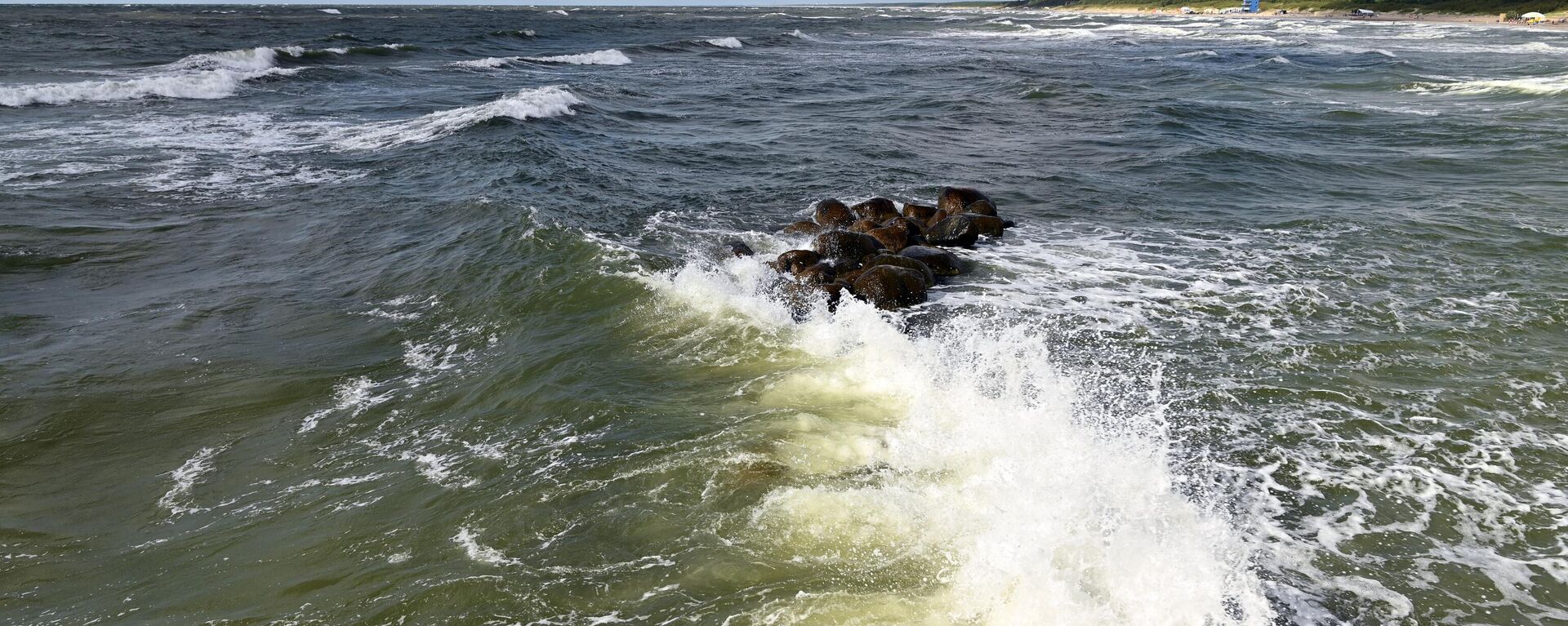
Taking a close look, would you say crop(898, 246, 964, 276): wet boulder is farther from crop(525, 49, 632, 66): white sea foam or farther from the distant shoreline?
the distant shoreline

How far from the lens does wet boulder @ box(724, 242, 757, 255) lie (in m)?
10.7

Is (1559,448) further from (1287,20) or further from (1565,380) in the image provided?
(1287,20)

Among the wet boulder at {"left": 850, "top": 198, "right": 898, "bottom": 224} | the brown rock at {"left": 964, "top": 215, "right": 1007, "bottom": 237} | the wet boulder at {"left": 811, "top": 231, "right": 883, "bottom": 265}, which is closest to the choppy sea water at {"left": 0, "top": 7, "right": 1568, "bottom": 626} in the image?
the brown rock at {"left": 964, "top": 215, "right": 1007, "bottom": 237}

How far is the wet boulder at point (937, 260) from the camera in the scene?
10297 millimetres

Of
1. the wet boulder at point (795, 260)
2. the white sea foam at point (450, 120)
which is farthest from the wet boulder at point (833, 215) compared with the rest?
the white sea foam at point (450, 120)

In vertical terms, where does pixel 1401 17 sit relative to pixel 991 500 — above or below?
above

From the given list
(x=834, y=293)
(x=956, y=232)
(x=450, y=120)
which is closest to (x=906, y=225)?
(x=956, y=232)

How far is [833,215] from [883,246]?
1.41 meters

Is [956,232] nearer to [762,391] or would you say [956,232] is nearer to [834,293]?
[834,293]

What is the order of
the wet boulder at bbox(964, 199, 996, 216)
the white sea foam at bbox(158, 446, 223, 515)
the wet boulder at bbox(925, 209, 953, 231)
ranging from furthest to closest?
the wet boulder at bbox(964, 199, 996, 216) → the wet boulder at bbox(925, 209, 953, 231) → the white sea foam at bbox(158, 446, 223, 515)

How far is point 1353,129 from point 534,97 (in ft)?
64.5

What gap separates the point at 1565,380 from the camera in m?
7.18

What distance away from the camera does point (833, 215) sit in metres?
11.9

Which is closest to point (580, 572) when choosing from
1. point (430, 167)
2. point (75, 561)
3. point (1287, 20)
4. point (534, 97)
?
point (75, 561)
